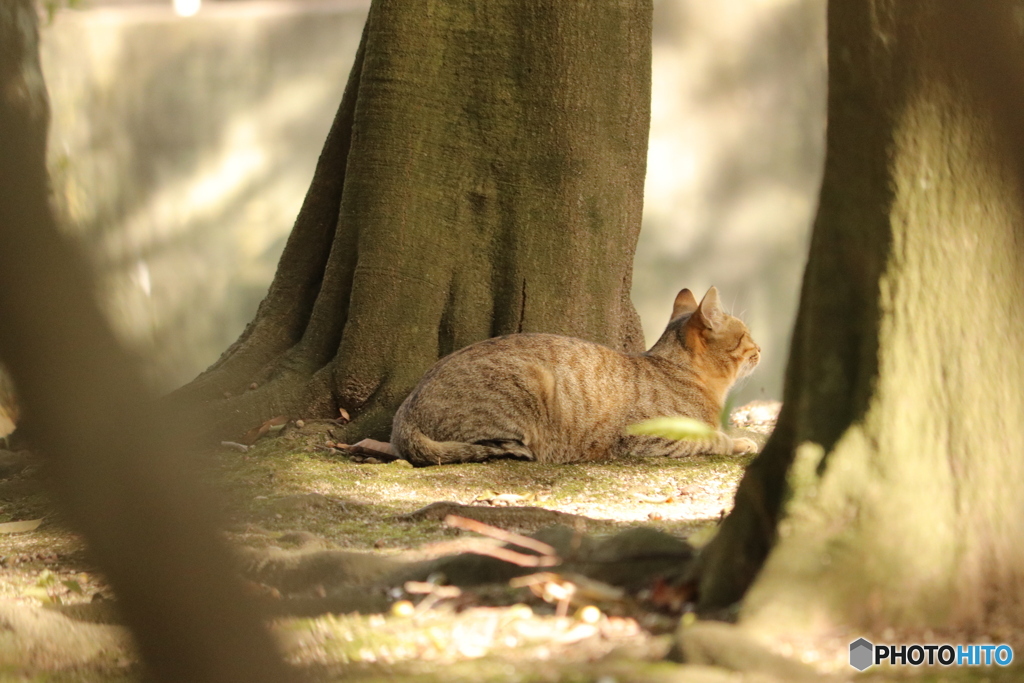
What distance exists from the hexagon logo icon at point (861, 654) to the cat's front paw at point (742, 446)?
406 centimetres

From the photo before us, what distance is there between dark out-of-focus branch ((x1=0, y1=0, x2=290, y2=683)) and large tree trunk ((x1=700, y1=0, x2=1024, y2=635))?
1.34 meters

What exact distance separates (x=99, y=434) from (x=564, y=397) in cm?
470

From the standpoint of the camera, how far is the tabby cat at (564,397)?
220 inches

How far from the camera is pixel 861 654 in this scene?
215 cm

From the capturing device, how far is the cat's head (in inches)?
251

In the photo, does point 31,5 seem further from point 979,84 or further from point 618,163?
point 618,163

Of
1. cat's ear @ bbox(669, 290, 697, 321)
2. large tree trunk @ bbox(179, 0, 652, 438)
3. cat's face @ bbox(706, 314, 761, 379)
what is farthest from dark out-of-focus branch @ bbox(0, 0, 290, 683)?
cat's ear @ bbox(669, 290, 697, 321)

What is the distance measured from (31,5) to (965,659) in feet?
7.24

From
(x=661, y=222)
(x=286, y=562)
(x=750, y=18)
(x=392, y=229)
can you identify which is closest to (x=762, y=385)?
(x=661, y=222)

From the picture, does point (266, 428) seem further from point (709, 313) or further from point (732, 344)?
point (732, 344)

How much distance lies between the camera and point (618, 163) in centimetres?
645

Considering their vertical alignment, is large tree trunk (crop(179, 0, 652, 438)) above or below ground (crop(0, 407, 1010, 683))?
above

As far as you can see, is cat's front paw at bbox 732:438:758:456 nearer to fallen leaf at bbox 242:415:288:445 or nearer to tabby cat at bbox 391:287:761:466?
tabby cat at bbox 391:287:761:466

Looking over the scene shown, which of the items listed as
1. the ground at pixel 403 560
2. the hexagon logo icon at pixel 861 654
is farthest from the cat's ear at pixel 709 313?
the hexagon logo icon at pixel 861 654
